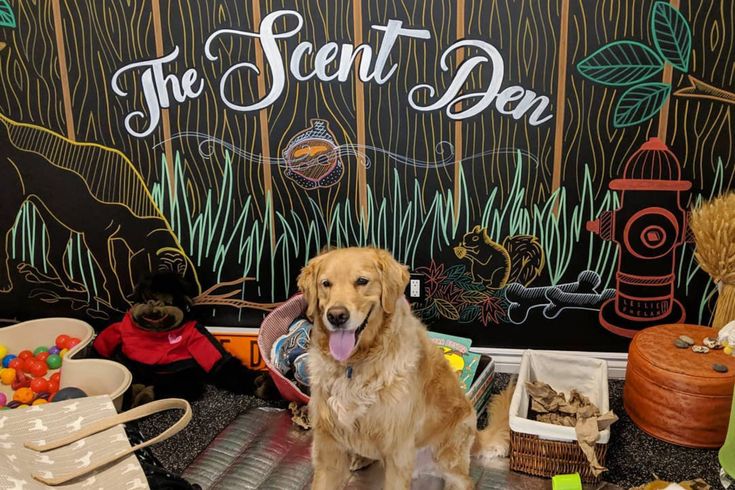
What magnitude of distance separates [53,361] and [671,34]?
314 cm

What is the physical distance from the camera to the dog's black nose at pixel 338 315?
1875 mm

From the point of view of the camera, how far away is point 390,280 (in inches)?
77.8

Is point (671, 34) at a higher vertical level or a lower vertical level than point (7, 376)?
higher

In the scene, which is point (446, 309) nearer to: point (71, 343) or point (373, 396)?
point (373, 396)

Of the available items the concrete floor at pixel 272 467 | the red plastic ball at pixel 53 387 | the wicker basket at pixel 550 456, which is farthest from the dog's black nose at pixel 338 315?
the red plastic ball at pixel 53 387

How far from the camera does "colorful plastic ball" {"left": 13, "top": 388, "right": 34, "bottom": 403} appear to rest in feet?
9.23

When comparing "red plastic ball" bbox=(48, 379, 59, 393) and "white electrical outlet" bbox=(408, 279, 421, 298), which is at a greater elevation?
"white electrical outlet" bbox=(408, 279, 421, 298)

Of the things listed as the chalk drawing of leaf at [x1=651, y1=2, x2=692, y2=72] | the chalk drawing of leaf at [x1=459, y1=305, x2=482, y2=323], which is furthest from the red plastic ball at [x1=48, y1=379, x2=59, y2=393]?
the chalk drawing of leaf at [x1=651, y1=2, x2=692, y2=72]

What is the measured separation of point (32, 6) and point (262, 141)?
3.86ft

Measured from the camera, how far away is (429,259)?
3.01m

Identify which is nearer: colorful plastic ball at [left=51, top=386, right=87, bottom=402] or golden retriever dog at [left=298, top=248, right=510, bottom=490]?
golden retriever dog at [left=298, top=248, right=510, bottom=490]

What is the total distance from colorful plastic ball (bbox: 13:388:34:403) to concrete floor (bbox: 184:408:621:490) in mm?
910

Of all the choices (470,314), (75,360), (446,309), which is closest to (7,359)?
(75,360)

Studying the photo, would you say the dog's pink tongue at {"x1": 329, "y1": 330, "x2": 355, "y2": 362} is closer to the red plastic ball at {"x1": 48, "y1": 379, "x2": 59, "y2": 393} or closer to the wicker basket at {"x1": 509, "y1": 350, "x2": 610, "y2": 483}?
the wicker basket at {"x1": 509, "y1": 350, "x2": 610, "y2": 483}
